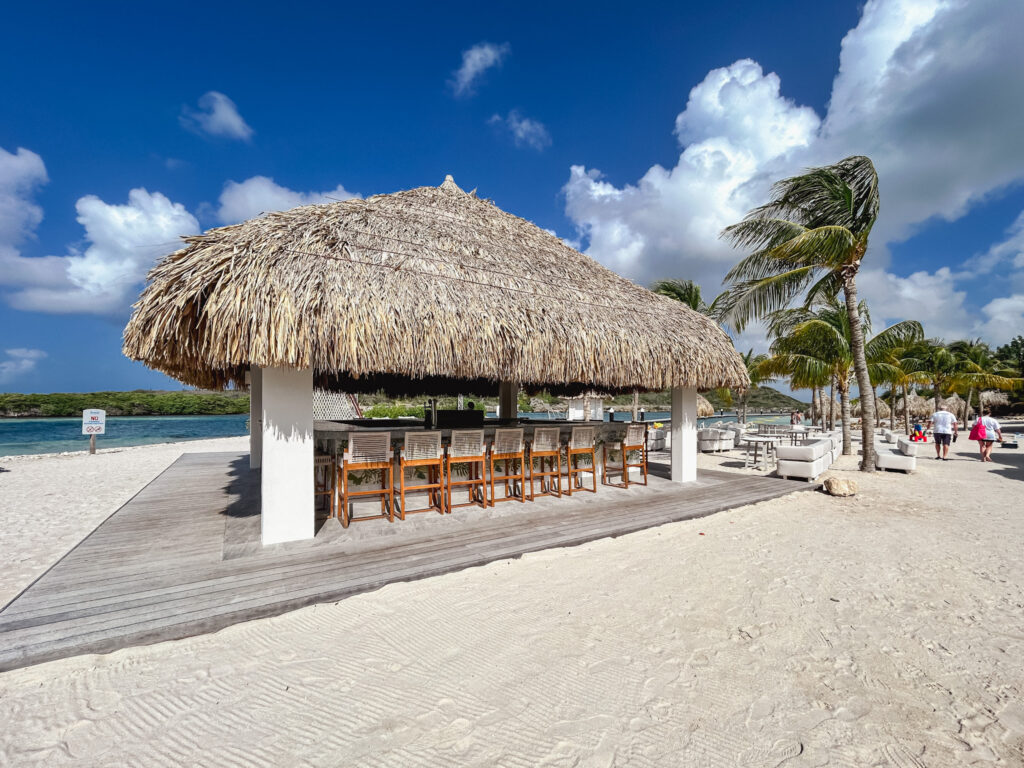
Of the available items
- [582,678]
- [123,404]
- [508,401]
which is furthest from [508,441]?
[123,404]

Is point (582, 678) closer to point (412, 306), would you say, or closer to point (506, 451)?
point (506, 451)

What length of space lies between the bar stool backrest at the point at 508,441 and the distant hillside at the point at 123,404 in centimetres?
4398

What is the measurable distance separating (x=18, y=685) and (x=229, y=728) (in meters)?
1.15

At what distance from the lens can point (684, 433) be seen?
6469mm

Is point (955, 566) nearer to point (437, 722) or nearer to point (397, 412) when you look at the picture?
point (437, 722)

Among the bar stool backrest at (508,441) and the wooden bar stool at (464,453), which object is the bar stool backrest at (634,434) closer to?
the bar stool backrest at (508,441)

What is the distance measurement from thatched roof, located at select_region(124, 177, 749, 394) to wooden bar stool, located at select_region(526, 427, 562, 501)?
2.73ft

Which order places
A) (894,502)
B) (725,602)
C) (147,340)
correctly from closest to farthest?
(725,602) → (147,340) → (894,502)

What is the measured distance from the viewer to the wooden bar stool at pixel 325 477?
183 inches

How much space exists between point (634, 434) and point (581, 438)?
2.78ft

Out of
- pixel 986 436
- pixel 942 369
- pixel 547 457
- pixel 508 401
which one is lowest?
pixel 986 436

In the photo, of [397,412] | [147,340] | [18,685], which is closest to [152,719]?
[18,685]

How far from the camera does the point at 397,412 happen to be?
17188 mm

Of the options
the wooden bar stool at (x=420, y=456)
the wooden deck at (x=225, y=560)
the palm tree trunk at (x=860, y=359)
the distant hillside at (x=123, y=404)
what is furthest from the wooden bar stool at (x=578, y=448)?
the distant hillside at (x=123, y=404)
